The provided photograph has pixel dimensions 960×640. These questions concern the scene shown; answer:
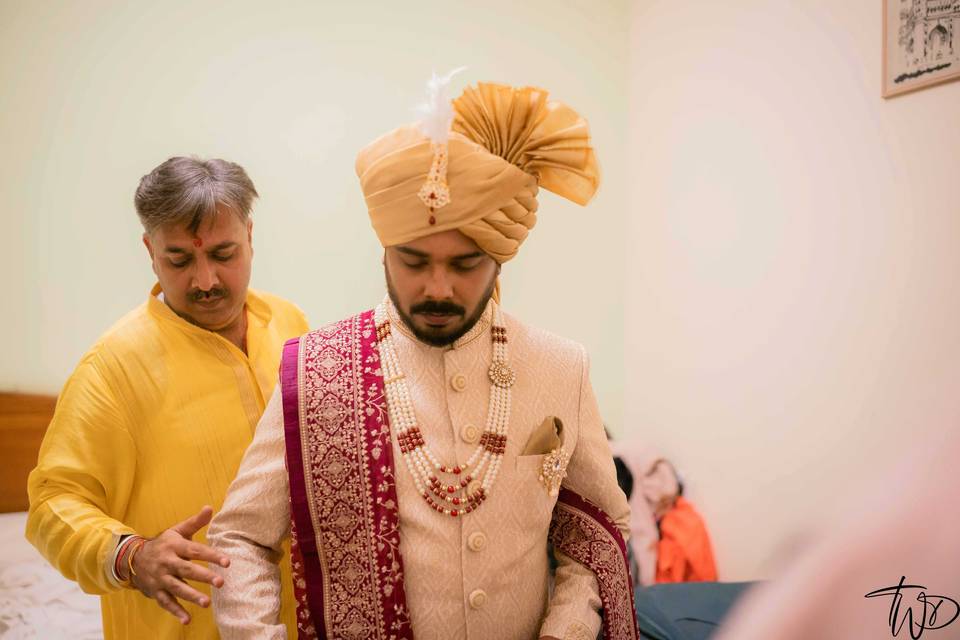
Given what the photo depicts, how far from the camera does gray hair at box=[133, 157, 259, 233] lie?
140 centimetres

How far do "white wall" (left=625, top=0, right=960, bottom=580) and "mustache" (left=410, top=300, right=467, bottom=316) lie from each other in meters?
0.94

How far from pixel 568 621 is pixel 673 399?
1.80m

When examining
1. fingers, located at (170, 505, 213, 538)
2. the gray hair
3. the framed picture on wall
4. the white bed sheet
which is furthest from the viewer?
the white bed sheet

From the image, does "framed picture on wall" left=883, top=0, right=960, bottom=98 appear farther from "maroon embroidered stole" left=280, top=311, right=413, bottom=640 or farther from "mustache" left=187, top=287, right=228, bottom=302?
"mustache" left=187, top=287, right=228, bottom=302

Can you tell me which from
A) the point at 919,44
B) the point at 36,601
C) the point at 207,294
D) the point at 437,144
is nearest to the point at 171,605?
the point at 207,294

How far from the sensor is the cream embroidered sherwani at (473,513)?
1.12 metres

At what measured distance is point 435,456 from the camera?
1163mm

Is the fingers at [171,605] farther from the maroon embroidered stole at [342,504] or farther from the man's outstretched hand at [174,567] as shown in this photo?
the maroon embroidered stole at [342,504]

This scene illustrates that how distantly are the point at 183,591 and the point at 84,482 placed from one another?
0.36m

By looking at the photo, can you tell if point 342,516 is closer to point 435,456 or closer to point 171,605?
point 435,456

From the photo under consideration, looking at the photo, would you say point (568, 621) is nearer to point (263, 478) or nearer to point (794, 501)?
point (263, 478)

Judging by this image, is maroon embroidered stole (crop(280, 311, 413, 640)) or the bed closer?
maroon embroidered stole (crop(280, 311, 413, 640))

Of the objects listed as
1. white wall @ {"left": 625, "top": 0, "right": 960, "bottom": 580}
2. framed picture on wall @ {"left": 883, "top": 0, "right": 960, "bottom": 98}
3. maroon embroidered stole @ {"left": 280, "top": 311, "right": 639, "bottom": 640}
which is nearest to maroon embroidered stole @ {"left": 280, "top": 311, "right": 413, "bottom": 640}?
maroon embroidered stole @ {"left": 280, "top": 311, "right": 639, "bottom": 640}

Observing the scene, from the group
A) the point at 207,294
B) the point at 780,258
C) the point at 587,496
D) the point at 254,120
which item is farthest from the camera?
the point at 254,120
